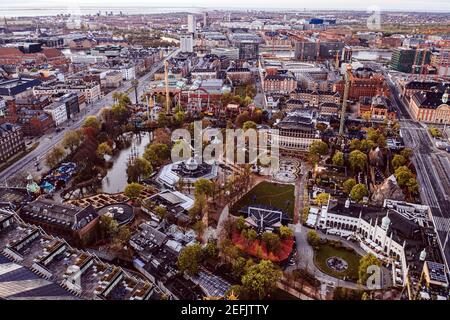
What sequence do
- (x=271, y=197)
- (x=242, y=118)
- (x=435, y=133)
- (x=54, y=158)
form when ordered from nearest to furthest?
1. (x=271, y=197)
2. (x=54, y=158)
3. (x=435, y=133)
4. (x=242, y=118)

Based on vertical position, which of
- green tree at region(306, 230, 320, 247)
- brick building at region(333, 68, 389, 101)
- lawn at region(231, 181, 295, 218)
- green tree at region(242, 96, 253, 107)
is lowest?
lawn at region(231, 181, 295, 218)

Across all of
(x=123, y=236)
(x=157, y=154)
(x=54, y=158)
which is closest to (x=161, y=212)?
(x=123, y=236)

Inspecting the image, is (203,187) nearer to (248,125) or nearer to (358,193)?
(358,193)

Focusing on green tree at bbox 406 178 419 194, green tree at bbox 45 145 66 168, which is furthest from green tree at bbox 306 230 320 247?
green tree at bbox 45 145 66 168

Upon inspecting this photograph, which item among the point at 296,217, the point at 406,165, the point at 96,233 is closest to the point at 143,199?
the point at 96,233

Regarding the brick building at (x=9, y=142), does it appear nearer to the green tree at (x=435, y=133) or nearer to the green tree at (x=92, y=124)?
the green tree at (x=92, y=124)

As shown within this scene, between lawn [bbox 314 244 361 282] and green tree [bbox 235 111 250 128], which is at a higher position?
green tree [bbox 235 111 250 128]

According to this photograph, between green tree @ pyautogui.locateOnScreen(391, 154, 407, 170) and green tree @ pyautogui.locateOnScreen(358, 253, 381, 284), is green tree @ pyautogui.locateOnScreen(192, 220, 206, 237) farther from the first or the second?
green tree @ pyautogui.locateOnScreen(391, 154, 407, 170)
